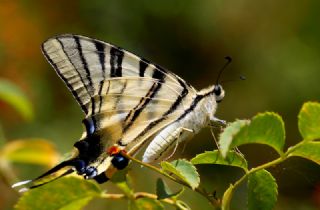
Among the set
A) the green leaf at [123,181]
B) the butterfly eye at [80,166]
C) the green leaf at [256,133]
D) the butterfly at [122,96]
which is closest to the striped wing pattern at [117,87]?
the butterfly at [122,96]

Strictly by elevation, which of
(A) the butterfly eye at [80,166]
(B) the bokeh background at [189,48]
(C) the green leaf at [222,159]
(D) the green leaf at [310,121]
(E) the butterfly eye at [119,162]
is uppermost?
(D) the green leaf at [310,121]

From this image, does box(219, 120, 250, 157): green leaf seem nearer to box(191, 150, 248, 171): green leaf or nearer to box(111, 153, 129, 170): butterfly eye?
box(191, 150, 248, 171): green leaf

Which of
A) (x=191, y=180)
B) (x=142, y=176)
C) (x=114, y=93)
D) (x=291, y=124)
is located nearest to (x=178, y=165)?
(x=191, y=180)

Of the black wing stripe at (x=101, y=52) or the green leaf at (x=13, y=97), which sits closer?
the black wing stripe at (x=101, y=52)

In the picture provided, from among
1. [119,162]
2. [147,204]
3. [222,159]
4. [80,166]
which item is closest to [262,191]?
[222,159]

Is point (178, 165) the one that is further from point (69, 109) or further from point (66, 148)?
point (69, 109)

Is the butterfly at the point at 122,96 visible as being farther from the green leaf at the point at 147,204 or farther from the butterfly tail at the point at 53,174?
the green leaf at the point at 147,204
